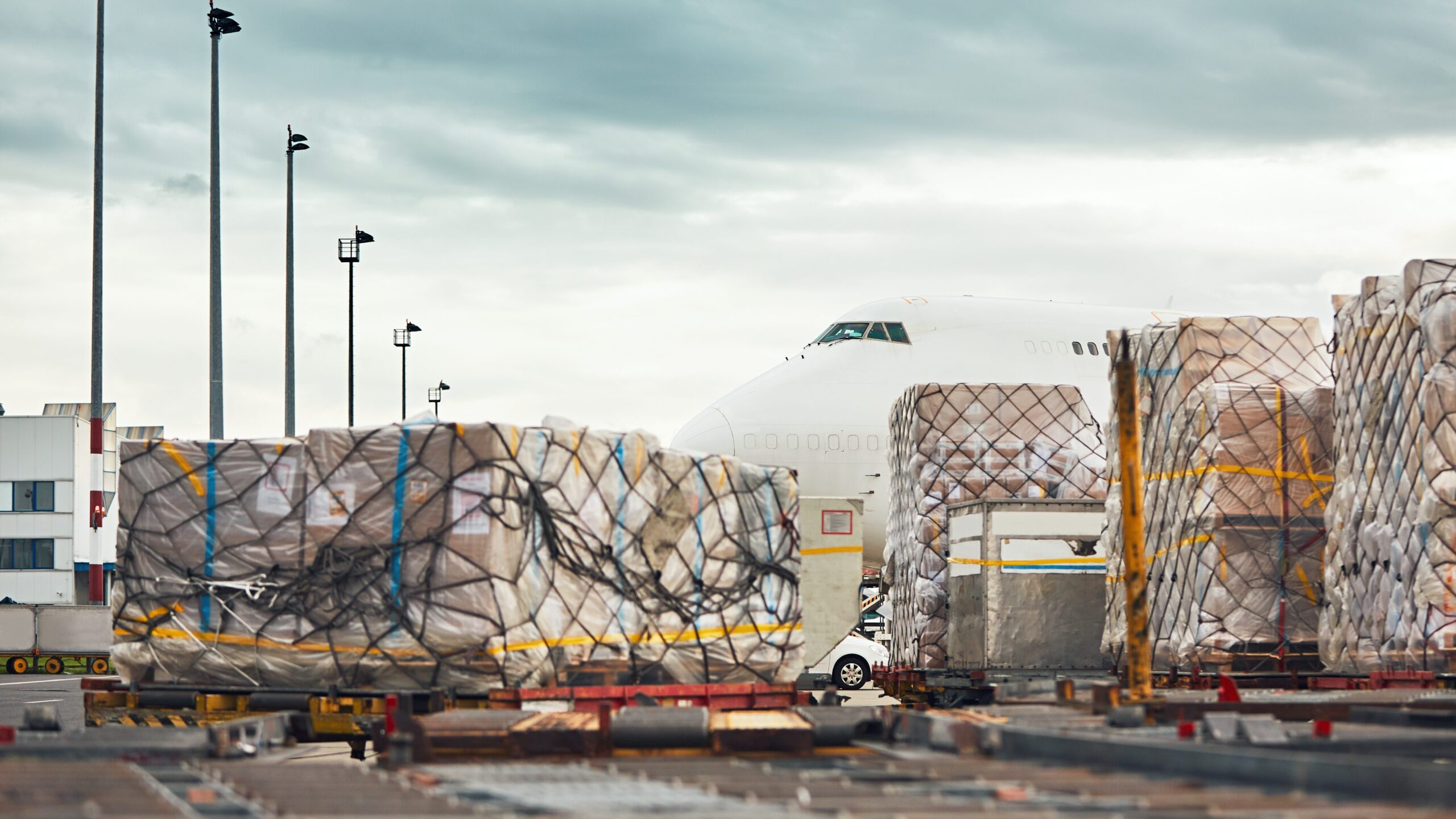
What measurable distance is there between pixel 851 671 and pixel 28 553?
4586 cm

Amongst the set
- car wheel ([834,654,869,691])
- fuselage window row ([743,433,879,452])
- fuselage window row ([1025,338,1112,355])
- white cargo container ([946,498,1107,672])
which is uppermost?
fuselage window row ([1025,338,1112,355])

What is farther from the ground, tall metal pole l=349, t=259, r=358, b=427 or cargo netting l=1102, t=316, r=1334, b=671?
tall metal pole l=349, t=259, r=358, b=427

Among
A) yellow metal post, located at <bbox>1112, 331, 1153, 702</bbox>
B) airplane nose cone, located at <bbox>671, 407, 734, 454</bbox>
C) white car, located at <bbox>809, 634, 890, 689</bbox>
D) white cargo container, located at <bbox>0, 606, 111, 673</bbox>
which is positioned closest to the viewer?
yellow metal post, located at <bbox>1112, 331, 1153, 702</bbox>

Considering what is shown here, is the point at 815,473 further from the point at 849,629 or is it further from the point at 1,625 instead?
the point at 1,625

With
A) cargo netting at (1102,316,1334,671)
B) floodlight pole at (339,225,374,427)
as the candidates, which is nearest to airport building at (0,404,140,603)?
floodlight pole at (339,225,374,427)

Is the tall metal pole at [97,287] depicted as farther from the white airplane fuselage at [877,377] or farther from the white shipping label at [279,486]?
the white shipping label at [279,486]

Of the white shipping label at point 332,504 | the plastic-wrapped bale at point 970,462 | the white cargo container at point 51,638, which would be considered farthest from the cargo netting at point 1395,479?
the white cargo container at point 51,638

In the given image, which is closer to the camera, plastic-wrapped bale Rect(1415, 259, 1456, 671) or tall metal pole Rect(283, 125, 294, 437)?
plastic-wrapped bale Rect(1415, 259, 1456, 671)

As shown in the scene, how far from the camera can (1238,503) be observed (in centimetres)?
1675

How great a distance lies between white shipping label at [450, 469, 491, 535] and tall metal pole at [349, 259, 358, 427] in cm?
3502

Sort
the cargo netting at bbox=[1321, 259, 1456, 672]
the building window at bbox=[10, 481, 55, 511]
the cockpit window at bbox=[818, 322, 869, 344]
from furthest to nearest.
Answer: the building window at bbox=[10, 481, 55, 511] → the cockpit window at bbox=[818, 322, 869, 344] → the cargo netting at bbox=[1321, 259, 1456, 672]

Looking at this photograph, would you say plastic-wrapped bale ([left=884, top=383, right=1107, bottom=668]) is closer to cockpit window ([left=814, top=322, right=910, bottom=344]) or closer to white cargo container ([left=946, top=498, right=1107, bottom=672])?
white cargo container ([left=946, top=498, right=1107, bottom=672])

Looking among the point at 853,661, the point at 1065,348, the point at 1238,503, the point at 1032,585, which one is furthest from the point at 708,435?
the point at 1238,503

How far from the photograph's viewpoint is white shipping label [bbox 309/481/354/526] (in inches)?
547
